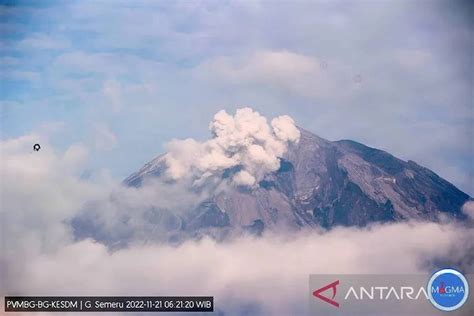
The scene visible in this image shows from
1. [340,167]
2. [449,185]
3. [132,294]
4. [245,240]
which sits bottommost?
[132,294]

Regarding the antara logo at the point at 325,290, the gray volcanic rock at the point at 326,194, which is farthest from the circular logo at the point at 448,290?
the antara logo at the point at 325,290

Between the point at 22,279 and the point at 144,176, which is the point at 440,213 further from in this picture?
the point at 22,279

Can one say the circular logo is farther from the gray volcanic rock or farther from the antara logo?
the antara logo

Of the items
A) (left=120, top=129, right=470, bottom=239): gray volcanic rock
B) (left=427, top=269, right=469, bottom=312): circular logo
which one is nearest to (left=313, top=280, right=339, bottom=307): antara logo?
(left=120, top=129, right=470, bottom=239): gray volcanic rock

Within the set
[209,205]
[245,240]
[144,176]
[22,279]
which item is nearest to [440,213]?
[245,240]

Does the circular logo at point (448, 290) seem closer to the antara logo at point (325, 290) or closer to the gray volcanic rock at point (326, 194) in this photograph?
the gray volcanic rock at point (326, 194)

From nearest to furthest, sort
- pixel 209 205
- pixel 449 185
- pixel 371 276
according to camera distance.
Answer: pixel 371 276
pixel 449 185
pixel 209 205
